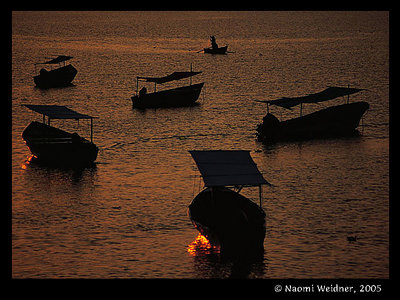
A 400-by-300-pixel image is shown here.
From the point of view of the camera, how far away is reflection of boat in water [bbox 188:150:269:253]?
37469mm

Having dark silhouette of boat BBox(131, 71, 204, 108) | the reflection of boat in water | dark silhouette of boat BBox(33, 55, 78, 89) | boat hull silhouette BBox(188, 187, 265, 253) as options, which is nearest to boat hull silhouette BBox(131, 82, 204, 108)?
dark silhouette of boat BBox(131, 71, 204, 108)

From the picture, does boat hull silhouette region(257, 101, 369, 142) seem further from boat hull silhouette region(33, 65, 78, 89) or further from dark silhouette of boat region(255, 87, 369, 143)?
boat hull silhouette region(33, 65, 78, 89)

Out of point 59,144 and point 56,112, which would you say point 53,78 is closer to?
point 56,112

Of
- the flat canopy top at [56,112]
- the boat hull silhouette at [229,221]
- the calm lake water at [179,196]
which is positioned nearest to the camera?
the boat hull silhouette at [229,221]

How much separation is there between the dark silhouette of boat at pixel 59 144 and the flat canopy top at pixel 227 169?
1687cm

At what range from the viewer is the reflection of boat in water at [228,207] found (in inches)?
1475

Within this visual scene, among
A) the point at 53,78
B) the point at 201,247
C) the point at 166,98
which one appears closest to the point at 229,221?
the point at 201,247

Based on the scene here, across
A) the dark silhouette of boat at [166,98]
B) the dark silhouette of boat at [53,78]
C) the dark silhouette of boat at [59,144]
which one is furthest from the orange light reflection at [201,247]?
the dark silhouette of boat at [53,78]

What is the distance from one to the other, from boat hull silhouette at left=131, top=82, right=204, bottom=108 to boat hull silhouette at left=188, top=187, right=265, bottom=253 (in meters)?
46.5

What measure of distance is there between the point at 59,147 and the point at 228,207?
22239mm

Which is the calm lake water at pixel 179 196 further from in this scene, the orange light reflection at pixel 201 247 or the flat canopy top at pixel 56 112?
the flat canopy top at pixel 56 112
